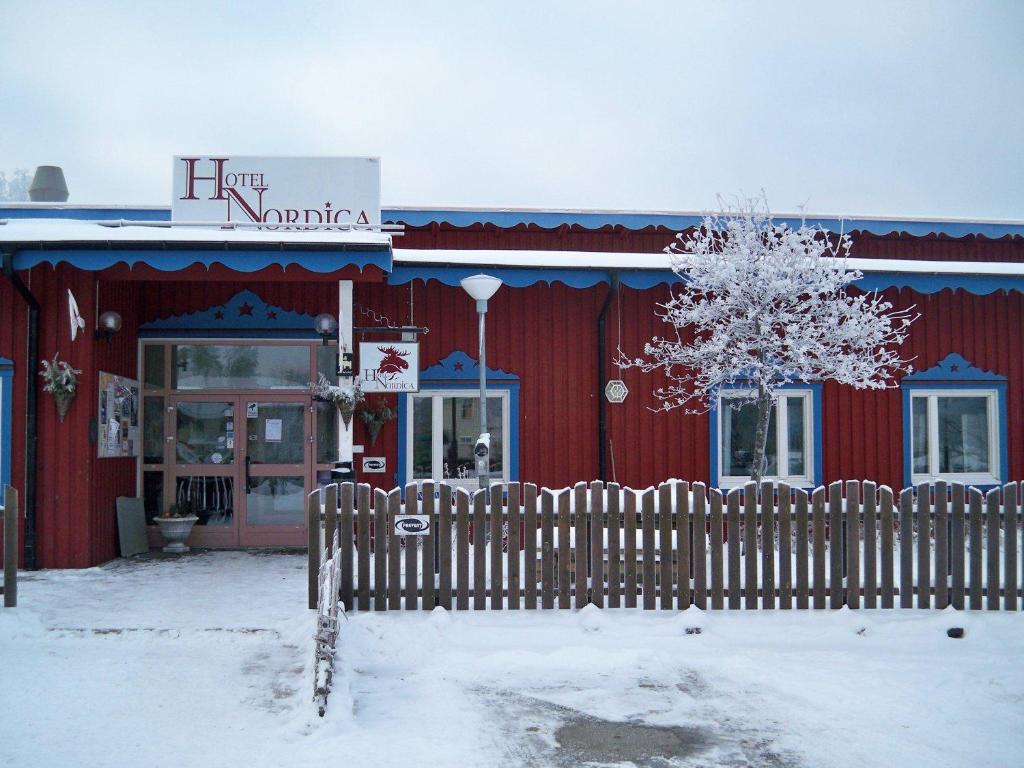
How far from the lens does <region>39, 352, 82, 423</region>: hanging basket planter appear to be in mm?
9281

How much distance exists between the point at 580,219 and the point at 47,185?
30.0ft

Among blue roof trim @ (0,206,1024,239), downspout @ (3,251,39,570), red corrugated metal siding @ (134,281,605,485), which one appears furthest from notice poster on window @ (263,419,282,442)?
blue roof trim @ (0,206,1024,239)

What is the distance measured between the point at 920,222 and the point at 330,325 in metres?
8.25

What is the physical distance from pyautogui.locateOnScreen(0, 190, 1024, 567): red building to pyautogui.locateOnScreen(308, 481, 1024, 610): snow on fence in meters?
3.37

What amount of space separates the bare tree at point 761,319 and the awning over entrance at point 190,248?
3841mm

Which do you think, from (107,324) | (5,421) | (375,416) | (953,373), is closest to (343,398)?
(375,416)

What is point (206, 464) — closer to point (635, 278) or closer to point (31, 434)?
point (31, 434)

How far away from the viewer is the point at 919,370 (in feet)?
39.0

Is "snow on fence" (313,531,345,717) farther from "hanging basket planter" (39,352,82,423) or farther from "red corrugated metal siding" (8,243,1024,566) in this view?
"red corrugated metal siding" (8,243,1024,566)

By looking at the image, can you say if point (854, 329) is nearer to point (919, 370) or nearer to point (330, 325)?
point (919, 370)

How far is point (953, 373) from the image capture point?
12.0 m

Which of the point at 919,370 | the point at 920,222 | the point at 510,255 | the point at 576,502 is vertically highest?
the point at 920,222

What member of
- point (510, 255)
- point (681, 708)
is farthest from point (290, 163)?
point (681, 708)

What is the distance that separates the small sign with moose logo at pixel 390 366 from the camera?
10500 millimetres
